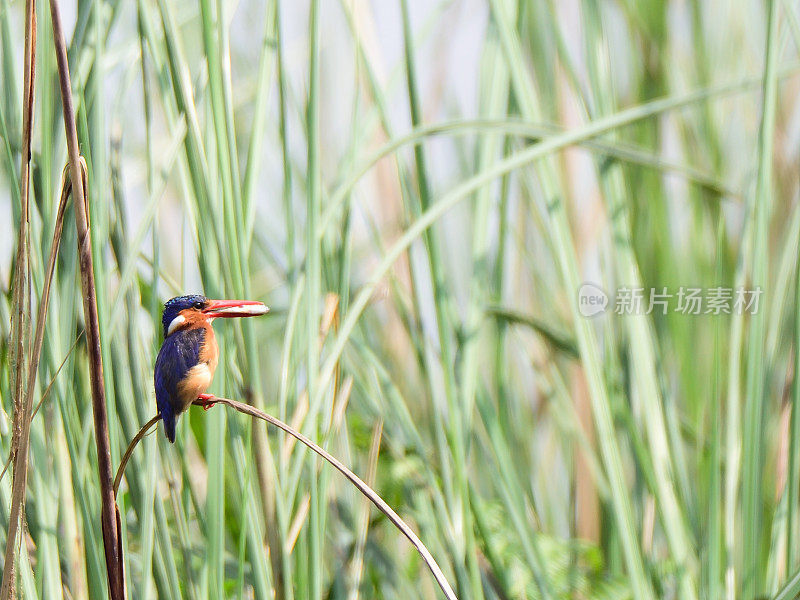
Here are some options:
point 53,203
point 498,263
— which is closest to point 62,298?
point 53,203

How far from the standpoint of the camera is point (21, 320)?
0.26 m

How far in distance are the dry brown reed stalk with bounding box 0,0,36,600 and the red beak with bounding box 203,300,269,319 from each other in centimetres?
6

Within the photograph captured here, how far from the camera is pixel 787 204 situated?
2.72 feet

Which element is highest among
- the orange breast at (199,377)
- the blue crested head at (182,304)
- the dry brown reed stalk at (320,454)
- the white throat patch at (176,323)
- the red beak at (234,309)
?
the blue crested head at (182,304)

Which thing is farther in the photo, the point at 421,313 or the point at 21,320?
the point at 421,313

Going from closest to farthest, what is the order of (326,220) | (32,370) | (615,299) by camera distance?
1. (32,370)
2. (326,220)
3. (615,299)

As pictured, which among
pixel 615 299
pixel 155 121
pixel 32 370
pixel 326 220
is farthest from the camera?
pixel 155 121

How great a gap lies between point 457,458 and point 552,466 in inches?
19.6

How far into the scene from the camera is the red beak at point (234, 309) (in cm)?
21

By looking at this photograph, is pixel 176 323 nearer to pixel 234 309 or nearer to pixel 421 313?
pixel 234 309

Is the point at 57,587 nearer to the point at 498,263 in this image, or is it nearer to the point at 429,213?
the point at 429,213

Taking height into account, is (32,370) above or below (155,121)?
below

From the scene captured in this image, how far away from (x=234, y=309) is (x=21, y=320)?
0.27ft

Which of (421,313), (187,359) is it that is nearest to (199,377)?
(187,359)
